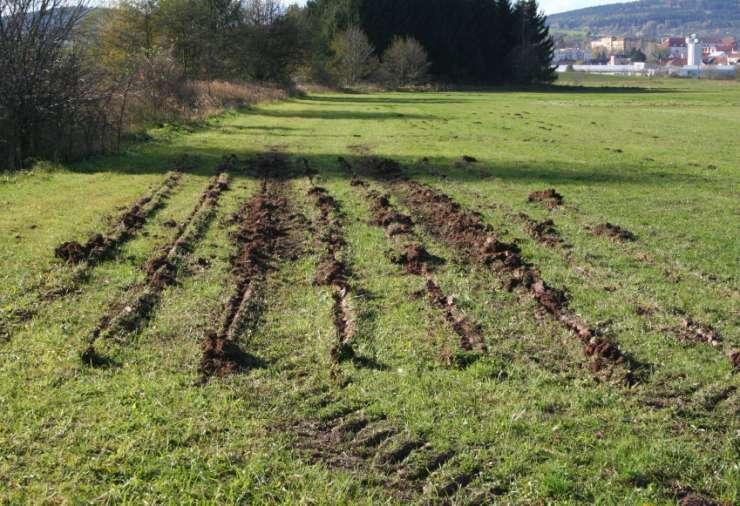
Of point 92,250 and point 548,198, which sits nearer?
point 92,250

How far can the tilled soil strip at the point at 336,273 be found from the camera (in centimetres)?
704

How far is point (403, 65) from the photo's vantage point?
8456 centimetres

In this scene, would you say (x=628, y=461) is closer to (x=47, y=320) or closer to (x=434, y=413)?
(x=434, y=413)

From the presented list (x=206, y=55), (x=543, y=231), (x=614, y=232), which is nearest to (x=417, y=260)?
(x=543, y=231)

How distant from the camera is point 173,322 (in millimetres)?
7441

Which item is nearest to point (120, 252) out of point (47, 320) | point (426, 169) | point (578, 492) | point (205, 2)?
point (47, 320)

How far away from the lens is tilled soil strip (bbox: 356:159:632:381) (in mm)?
6822

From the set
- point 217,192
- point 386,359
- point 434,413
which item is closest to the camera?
point 434,413

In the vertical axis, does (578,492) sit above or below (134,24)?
below

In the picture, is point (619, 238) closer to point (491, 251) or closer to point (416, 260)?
point (491, 251)

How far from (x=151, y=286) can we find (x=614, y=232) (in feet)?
22.5

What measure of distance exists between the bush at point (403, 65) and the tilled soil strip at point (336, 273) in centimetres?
7265

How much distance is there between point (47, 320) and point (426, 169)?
41.0 feet

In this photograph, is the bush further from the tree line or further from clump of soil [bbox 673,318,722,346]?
clump of soil [bbox 673,318,722,346]
